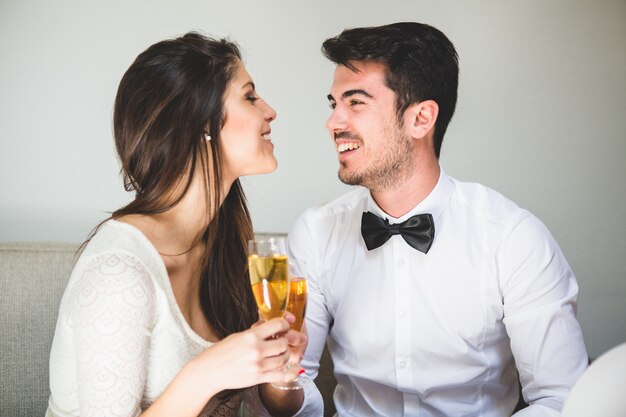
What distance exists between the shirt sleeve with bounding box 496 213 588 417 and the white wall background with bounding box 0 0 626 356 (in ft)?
3.55

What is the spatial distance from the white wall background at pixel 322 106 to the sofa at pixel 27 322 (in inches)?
17.9

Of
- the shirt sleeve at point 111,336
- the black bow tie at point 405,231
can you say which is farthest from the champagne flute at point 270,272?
the black bow tie at point 405,231

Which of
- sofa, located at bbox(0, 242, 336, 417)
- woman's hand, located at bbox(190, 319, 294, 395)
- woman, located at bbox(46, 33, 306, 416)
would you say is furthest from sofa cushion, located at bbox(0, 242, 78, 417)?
woman's hand, located at bbox(190, 319, 294, 395)

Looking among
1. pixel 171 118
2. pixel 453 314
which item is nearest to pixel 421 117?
pixel 453 314

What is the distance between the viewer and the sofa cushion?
7.26 ft

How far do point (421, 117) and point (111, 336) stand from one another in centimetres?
130

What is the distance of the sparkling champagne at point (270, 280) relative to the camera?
152 centimetres

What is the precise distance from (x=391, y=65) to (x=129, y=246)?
3.64ft

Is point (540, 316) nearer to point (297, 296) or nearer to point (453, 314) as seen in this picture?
point (453, 314)

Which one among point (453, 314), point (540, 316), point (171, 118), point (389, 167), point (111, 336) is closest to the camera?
point (111, 336)

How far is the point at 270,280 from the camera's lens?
4.98 feet

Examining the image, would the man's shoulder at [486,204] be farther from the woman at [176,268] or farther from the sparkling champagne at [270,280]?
the sparkling champagne at [270,280]

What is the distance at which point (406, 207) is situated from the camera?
2.33 metres

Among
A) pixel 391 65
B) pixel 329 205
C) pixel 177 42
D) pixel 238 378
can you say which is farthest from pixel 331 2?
pixel 238 378
